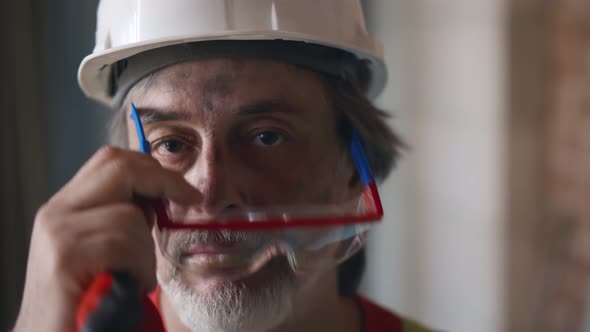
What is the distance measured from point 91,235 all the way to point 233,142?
0.31m

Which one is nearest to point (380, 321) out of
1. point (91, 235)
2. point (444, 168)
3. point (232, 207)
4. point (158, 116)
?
point (232, 207)

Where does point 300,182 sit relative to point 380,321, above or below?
above

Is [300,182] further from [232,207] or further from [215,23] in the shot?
[215,23]

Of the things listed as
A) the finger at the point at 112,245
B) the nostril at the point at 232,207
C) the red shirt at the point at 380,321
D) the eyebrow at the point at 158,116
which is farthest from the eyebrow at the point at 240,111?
the red shirt at the point at 380,321

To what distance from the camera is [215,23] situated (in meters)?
0.79

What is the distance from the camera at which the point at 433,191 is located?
1996 mm

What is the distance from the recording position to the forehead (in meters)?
0.83

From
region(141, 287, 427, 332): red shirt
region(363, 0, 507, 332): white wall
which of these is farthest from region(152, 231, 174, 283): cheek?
region(363, 0, 507, 332): white wall

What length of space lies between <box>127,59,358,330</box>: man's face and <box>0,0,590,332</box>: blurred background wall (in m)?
1.10

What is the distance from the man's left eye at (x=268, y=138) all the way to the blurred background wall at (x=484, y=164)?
1.11 meters

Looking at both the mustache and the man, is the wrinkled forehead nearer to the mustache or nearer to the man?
the man

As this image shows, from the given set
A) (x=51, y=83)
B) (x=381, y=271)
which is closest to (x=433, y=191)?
(x=381, y=271)

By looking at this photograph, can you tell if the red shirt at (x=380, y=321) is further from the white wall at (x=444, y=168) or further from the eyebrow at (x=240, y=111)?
the white wall at (x=444, y=168)

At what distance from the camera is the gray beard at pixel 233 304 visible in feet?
2.68
